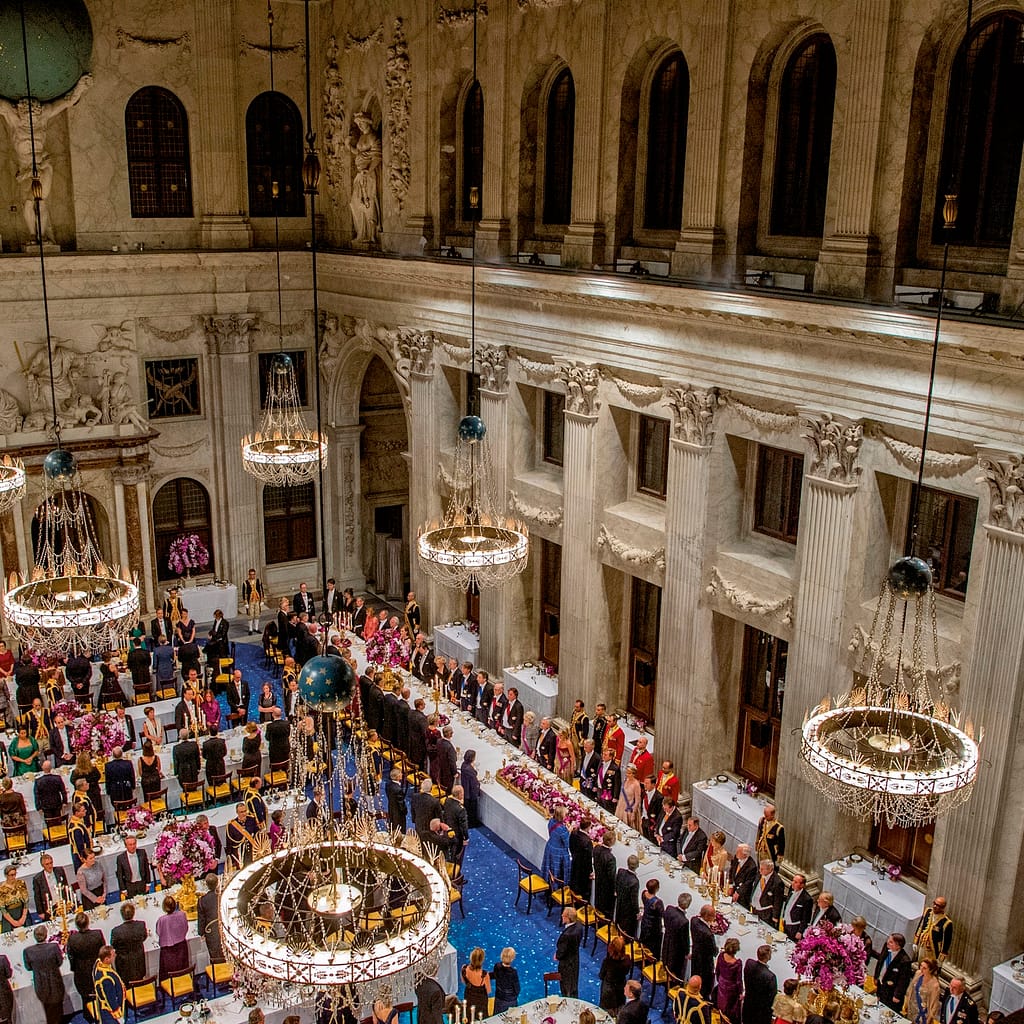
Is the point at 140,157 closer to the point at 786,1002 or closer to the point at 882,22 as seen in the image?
the point at 882,22

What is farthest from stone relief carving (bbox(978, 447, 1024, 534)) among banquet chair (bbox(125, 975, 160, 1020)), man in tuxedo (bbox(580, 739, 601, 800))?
banquet chair (bbox(125, 975, 160, 1020))

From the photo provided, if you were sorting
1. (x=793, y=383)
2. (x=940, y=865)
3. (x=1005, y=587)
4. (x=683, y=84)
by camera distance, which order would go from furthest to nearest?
(x=683, y=84)
(x=793, y=383)
(x=940, y=865)
(x=1005, y=587)

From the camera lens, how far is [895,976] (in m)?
10.7

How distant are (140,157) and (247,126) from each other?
2.05 m

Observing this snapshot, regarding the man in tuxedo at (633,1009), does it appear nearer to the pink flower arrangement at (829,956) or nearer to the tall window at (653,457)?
the pink flower arrangement at (829,956)

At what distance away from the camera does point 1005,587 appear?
34.4 ft

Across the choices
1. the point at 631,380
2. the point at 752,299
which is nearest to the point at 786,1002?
the point at 752,299

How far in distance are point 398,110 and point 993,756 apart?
13.4 metres

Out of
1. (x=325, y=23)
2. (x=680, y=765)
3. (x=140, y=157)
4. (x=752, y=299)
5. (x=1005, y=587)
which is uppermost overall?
(x=325, y=23)

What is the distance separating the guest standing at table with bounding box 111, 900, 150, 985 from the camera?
10875mm

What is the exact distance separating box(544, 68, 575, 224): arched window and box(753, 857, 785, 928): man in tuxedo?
347 inches

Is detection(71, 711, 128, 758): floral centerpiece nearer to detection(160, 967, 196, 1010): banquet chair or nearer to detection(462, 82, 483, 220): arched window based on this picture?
detection(160, 967, 196, 1010): banquet chair

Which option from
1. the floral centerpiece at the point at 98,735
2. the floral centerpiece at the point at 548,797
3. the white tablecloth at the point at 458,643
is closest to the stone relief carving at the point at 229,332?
the white tablecloth at the point at 458,643

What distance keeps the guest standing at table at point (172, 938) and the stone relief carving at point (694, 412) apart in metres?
7.47
